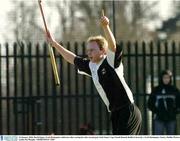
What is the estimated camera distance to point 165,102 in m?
14.6

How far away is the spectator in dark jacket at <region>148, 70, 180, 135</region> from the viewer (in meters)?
14.6

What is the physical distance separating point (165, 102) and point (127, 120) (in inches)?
212

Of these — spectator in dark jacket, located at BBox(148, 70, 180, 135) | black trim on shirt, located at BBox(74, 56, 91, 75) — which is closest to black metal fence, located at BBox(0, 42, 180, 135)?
spectator in dark jacket, located at BBox(148, 70, 180, 135)

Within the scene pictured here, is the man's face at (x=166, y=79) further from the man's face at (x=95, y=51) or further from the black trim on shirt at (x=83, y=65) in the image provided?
the man's face at (x=95, y=51)

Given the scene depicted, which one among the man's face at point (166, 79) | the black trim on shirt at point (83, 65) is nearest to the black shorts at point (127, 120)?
the black trim on shirt at point (83, 65)

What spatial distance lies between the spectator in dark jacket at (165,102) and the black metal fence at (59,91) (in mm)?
793

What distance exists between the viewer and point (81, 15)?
734 inches

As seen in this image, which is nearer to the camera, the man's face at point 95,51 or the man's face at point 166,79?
the man's face at point 95,51

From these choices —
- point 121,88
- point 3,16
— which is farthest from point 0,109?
point 121,88

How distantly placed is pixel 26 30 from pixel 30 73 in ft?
6.91

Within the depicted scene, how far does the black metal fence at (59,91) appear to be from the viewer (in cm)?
1554

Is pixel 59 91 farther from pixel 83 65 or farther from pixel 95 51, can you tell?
pixel 95 51

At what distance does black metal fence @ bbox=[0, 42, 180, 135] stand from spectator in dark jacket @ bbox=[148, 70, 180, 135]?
31.2 inches

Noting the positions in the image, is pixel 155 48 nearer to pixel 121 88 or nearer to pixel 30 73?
pixel 30 73
